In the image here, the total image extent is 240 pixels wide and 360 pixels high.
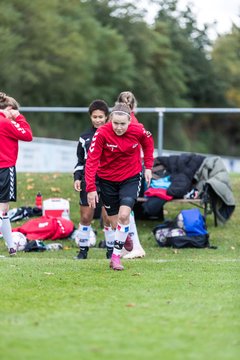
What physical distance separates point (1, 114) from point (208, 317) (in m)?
4.69

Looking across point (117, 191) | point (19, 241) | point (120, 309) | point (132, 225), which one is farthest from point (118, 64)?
point (120, 309)

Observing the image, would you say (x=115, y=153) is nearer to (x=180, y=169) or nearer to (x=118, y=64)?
(x=180, y=169)

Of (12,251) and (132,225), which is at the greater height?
(132,225)

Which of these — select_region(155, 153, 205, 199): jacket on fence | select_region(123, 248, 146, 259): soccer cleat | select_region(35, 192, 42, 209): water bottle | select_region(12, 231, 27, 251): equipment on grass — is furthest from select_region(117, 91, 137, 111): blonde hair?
select_region(35, 192, 42, 209): water bottle

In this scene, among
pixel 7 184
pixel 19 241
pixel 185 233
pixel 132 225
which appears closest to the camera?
pixel 7 184

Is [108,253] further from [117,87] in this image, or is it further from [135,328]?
[117,87]

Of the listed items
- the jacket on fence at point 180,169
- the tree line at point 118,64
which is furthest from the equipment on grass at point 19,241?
the tree line at point 118,64

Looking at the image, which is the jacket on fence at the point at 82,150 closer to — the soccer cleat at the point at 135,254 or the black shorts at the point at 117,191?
the black shorts at the point at 117,191

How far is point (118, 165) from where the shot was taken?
10109mm

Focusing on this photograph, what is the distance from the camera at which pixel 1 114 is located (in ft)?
36.3

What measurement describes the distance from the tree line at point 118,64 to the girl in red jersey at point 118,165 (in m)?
38.6

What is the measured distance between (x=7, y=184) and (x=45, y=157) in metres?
13.1

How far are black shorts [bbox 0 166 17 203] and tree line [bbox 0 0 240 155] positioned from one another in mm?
37688

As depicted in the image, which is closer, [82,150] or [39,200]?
[82,150]
